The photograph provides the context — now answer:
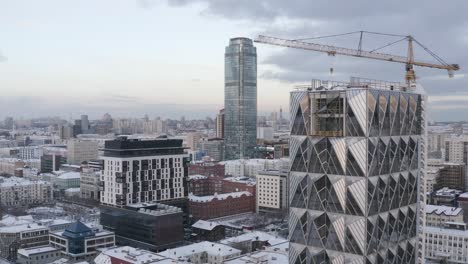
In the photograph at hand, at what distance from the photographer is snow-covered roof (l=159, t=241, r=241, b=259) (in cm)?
4341

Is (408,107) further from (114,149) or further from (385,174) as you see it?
(114,149)

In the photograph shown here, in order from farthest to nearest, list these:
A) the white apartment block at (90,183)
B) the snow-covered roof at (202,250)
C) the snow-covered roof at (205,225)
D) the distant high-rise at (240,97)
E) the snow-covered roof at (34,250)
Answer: the distant high-rise at (240,97)
the white apartment block at (90,183)
the snow-covered roof at (205,225)
the snow-covered roof at (34,250)
the snow-covered roof at (202,250)

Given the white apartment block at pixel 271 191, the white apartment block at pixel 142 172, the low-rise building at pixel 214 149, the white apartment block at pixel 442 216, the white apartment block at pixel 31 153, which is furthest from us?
the low-rise building at pixel 214 149

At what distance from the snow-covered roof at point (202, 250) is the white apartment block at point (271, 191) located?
1050 inches

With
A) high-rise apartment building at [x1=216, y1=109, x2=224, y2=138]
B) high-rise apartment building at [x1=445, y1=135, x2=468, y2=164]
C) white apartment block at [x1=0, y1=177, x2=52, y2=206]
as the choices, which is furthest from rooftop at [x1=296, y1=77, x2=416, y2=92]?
high-rise apartment building at [x1=216, y1=109, x2=224, y2=138]

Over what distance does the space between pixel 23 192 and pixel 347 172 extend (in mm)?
71313

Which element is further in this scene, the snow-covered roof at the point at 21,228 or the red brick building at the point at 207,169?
the red brick building at the point at 207,169

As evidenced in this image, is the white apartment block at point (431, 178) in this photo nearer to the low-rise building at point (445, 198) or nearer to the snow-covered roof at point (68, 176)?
the low-rise building at point (445, 198)

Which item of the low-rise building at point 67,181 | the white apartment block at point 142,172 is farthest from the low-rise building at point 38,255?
the low-rise building at point 67,181

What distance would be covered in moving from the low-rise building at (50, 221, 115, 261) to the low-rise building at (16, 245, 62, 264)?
125 cm

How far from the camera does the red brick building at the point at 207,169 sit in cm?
9606

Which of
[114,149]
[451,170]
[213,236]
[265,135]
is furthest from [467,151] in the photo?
[265,135]

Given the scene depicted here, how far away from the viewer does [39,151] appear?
138000 millimetres

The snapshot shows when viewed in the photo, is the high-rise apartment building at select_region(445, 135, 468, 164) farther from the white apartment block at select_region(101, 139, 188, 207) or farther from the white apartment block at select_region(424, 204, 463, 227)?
the white apartment block at select_region(101, 139, 188, 207)
